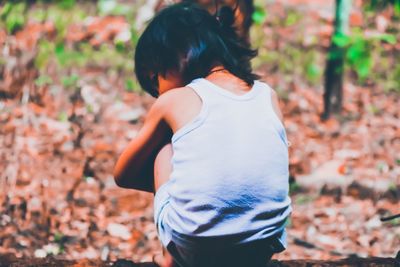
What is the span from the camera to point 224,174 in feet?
5.69

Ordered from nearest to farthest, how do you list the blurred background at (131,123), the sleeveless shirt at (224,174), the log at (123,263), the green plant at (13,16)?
the sleeveless shirt at (224,174) < the log at (123,263) < the blurred background at (131,123) < the green plant at (13,16)

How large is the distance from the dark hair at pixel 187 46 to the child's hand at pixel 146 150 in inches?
6.3

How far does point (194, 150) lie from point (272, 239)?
0.41 m

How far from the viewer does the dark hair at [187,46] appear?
1.91 meters

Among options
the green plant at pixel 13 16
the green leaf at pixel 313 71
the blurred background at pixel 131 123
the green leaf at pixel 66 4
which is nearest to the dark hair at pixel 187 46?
the blurred background at pixel 131 123

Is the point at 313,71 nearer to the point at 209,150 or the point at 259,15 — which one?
the point at 259,15

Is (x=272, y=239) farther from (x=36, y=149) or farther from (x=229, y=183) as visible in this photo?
(x=36, y=149)

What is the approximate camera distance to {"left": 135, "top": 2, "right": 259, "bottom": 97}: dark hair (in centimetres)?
191

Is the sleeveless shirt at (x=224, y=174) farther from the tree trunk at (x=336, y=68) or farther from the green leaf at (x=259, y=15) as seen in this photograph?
the green leaf at (x=259, y=15)

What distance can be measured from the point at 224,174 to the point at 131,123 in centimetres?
254

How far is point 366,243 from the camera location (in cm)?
324

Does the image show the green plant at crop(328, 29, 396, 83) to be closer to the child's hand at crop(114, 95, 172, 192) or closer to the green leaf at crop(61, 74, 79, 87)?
the green leaf at crop(61, 74, 79, 87)

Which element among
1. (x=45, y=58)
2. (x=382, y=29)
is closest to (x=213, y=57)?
(x=45, y=58)

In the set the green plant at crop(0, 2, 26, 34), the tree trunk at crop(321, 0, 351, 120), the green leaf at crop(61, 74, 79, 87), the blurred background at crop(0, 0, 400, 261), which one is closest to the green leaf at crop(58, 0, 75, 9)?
the blurred background at crop(0, 0, 400, 261)
